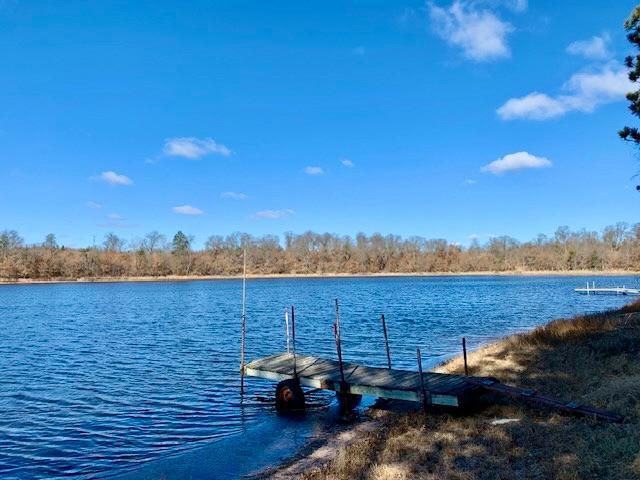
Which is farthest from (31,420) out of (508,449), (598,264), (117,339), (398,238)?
(398,238)

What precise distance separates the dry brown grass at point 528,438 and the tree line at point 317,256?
12202 centimetres

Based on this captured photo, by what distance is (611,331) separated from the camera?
67.3 feet

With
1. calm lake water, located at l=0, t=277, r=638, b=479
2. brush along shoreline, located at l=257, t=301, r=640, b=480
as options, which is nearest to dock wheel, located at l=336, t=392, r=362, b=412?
brush along shoreline, located at l=257, t=301, r=640, b=480

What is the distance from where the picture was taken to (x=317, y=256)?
595ft

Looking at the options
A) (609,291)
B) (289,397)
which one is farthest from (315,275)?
(289,397)

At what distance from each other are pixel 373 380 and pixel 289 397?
2.89m

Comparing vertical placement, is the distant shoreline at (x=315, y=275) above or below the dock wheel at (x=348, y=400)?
above

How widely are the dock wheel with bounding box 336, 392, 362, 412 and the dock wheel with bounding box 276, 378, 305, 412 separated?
1274 millimetres

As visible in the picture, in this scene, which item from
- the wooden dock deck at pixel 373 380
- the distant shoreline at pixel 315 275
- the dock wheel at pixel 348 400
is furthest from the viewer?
the distant shoreline at pixel 315 275

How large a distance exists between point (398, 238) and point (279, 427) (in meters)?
183

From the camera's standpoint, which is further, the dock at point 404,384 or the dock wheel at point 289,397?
the dock wheel at point 289,397

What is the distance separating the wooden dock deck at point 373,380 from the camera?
13.0 m

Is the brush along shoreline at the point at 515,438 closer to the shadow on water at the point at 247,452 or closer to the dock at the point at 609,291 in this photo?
the shadow on water at the point at 247,452

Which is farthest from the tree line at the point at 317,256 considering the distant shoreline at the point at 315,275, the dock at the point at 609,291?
the dock at the point at 609,291
